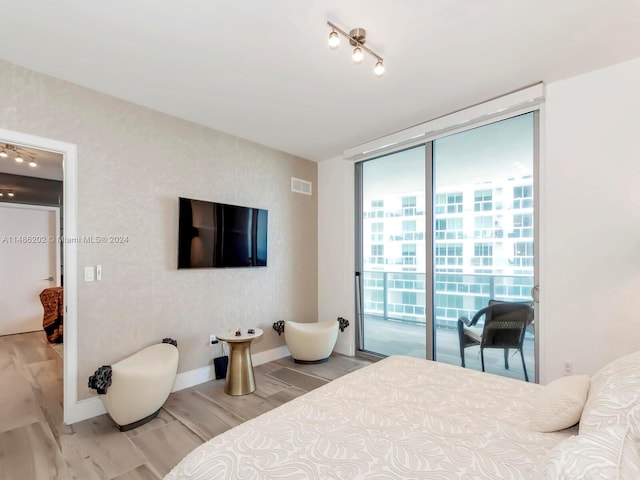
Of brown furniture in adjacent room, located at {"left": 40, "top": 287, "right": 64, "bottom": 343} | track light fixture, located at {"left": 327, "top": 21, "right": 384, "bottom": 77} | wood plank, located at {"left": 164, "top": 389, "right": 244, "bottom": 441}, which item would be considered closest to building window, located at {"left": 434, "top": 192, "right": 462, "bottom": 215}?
track light fixture, located at {"left": 327, "top": 21, "right": 384, "bottom": 77}

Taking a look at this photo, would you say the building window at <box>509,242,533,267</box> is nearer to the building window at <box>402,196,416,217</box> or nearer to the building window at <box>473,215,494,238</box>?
the building window at <box>473,215,494,238</box>

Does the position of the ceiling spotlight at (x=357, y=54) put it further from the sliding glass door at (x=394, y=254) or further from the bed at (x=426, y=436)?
the bed at (x=426, y=436)

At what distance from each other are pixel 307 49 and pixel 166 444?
2.93 meters

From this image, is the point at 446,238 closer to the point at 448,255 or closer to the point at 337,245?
the point at 448,255

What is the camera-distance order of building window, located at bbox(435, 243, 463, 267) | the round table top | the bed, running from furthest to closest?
building window, located at bbox(435, 243, 463, 267)
the round table top
the bed

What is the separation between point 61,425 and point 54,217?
4.57 meters

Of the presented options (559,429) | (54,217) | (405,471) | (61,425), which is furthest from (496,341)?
(54,217)

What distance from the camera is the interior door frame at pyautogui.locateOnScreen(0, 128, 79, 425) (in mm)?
2559

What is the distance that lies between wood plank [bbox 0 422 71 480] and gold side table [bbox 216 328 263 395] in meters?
1.31

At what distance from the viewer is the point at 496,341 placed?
3.14 metres

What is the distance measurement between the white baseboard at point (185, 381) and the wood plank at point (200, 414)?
0.15 metres

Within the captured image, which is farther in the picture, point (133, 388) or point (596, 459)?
point (133, 388)

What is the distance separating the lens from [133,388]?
2.43 meters

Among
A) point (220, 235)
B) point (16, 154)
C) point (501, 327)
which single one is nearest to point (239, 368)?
point (220, 235)
